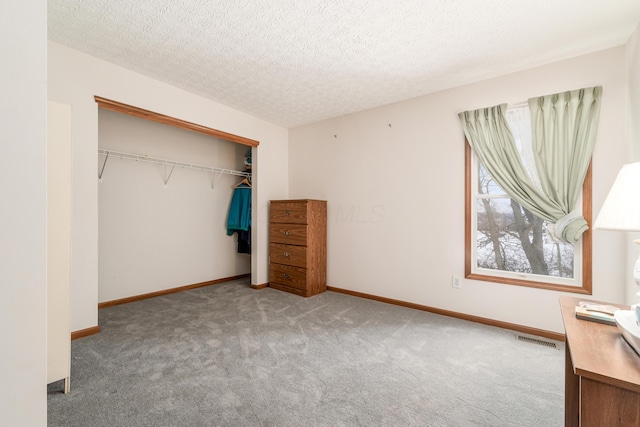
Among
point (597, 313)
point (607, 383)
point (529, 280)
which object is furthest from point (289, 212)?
point (607, 383)

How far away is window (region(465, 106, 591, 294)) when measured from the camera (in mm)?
2264

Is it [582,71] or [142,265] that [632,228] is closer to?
[582,71]

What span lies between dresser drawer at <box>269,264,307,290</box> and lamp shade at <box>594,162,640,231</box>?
285cm

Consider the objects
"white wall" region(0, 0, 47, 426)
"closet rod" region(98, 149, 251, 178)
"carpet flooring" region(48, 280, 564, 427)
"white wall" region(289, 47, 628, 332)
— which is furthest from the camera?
"closet rod" region(98, 149, 251, 178)

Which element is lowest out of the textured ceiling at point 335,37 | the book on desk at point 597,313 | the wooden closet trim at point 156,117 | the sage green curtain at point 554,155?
the book on desk at point 597,313

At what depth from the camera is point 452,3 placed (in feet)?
5.54

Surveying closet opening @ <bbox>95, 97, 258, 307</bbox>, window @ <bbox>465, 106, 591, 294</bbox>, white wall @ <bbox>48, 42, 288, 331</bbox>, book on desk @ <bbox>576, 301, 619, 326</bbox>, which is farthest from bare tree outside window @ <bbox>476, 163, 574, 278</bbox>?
white wall @ <bbox>48, 42, 288, 331</bbox>

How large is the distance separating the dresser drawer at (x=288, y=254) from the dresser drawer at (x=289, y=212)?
349 mm

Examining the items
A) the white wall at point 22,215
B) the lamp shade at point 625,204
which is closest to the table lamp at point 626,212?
the lamp shade at point 625,204

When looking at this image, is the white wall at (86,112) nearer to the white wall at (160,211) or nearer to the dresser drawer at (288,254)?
the white wall at (160,211)

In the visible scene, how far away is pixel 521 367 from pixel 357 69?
8.83 ft

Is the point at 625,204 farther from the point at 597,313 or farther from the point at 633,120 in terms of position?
the point at 633,120

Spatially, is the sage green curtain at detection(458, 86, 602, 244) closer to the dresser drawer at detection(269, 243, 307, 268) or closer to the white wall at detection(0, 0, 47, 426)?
the dresser drawer at detection(269, 243, 307, 268)

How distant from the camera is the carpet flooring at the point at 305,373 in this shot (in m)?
1.42
